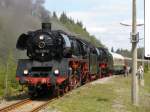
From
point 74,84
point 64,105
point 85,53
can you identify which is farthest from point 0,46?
point 64,105

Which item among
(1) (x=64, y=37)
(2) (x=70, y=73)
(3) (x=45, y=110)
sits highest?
(1) (x=64, y=37)

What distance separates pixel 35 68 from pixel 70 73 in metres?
1.73

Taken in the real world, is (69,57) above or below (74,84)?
above

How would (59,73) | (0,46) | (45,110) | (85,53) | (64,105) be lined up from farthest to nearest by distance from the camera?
1. (0,46)
2. (85,53)
3. (59,73)
4. (64,105)
5. (45,110)

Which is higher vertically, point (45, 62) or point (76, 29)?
point (76, 29)

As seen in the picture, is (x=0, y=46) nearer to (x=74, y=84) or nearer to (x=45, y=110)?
(x=74, y=84)

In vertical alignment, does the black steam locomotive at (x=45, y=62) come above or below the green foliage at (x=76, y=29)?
below

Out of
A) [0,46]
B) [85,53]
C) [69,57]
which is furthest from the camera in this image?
[0,46]

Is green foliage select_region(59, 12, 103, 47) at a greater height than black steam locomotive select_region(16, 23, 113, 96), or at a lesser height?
greater

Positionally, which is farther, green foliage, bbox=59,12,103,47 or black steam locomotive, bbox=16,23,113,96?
green foliage, bbox=59,12,103,47

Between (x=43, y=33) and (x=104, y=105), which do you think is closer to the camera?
(x=104, y=105)

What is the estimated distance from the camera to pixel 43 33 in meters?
17.5

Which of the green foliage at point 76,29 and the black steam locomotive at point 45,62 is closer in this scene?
→ the black steam locomotive at point 45,62

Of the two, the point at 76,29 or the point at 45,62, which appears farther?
the point at 76,29
